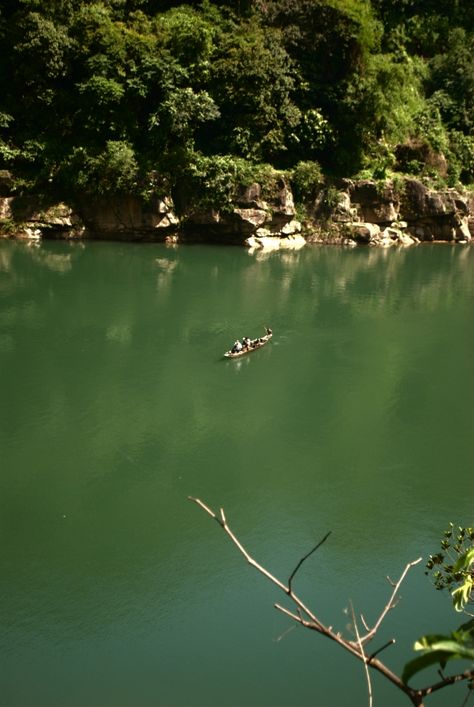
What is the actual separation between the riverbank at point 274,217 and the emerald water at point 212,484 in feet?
28.3

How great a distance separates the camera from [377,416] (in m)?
14.8

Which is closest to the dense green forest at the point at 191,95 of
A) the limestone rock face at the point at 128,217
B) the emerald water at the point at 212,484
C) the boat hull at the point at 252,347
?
the limestone rock face at the point at 128,217

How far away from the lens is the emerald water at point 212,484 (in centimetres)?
780

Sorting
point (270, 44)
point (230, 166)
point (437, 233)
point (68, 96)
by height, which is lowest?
point (437, 233)

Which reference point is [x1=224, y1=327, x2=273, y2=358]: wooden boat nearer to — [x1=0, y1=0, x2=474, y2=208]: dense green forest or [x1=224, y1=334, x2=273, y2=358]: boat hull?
[x1=224, y1=334, x2=273, y2=358]: boat hull

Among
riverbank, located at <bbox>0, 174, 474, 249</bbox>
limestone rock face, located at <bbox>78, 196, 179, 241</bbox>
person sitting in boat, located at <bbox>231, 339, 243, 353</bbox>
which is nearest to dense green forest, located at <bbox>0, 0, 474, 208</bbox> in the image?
limestone rock face, located at <bbox>78, 196, 179, 241</bbox>

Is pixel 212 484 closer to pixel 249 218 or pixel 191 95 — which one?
pixel 249 218

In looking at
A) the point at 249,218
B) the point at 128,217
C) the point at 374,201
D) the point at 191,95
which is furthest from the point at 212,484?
the point at 374,201

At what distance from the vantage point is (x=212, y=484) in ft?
38.2

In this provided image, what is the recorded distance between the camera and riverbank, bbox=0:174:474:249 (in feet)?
102

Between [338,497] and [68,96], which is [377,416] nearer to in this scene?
[338,497]

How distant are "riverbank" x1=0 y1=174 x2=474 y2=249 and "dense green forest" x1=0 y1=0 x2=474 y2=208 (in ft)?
2.58

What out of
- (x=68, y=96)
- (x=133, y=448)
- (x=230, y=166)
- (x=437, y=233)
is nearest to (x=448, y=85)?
(x=437, y=233)

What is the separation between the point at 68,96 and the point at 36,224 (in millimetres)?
6073
